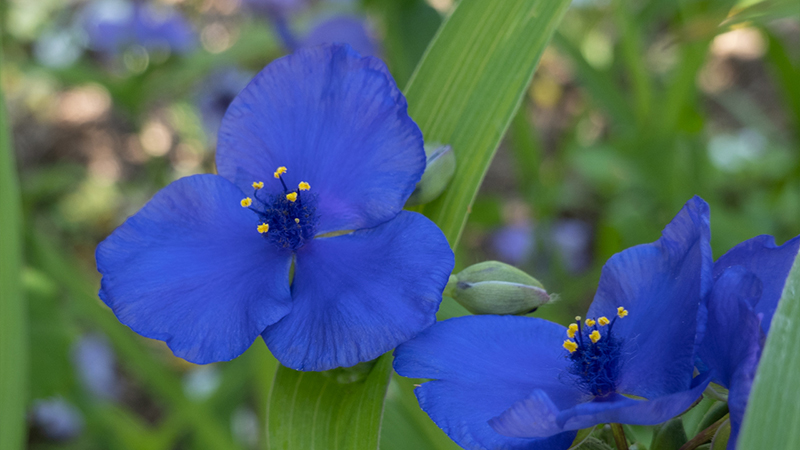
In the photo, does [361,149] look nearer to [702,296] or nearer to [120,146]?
[702,296]

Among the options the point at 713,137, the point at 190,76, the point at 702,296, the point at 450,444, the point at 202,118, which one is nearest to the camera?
the point at 702,296

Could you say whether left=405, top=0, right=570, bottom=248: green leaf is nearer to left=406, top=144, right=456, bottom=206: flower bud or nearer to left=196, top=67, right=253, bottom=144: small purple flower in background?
left=406, top=144, right=456, bottom=206: flower bud

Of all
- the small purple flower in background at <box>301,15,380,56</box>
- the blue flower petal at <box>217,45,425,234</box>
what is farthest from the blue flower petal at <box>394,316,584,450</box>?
the small purple flower in background at <box>301,15,380,56</box>

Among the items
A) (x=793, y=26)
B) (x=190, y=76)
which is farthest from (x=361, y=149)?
(x=793, y=26)

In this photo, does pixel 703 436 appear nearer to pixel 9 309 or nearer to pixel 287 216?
pixel 287 216

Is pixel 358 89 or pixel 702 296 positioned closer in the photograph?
pixel 702 296

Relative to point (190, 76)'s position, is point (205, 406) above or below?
below
